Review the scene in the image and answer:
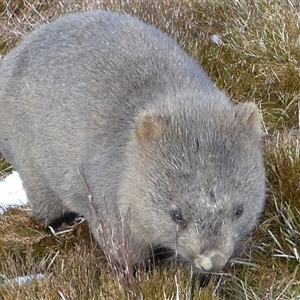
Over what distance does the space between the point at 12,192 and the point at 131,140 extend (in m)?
1.32

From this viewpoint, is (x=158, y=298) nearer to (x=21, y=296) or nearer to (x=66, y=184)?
(x=21, y=296)

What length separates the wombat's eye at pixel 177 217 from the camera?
292cm

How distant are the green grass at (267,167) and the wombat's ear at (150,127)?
0.53 m

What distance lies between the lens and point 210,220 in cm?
286

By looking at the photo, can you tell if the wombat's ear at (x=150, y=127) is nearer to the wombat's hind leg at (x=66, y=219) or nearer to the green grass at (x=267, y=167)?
the green grass at (x=267, y=167)

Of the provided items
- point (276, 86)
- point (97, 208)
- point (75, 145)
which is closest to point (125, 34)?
point (75, 145)

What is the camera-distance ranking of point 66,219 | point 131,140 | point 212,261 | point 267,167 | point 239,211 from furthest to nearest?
point 66,219
point 267,167
point 131,140
point 239,211
point 212,261

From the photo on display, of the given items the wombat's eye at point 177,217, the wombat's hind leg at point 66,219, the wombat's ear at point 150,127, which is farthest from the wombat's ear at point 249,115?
the wombat's hind leg at point 66,219

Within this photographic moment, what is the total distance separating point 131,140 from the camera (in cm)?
321

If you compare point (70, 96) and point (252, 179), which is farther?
point (70, 96)

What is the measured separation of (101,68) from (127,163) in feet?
1.88

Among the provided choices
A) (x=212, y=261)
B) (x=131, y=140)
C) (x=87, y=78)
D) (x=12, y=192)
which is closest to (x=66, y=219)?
(x=12, y=192)

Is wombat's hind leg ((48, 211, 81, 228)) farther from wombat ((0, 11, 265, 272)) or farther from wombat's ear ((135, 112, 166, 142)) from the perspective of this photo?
wombat's ear ((135, 112, 166, 142))

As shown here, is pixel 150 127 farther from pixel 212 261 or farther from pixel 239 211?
pixel 212 261
